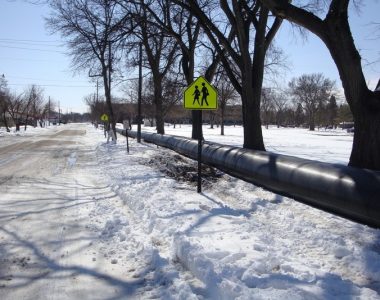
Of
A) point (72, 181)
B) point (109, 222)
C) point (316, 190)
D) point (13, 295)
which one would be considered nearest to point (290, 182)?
point (316, 190)

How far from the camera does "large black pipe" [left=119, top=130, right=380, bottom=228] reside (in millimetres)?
6090

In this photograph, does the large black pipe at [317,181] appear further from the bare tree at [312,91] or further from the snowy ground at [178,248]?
the bare tree at [312,91]

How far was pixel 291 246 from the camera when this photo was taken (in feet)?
18.6

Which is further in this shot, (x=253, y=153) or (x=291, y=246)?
(x=253, y=153)

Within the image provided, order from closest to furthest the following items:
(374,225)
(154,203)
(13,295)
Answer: (13,295) → (374,225) → (154,203)

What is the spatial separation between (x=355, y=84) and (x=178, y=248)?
5558 mm

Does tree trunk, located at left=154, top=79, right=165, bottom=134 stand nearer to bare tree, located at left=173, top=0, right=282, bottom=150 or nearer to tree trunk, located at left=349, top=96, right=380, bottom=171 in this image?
bare tree, located at left=173, top=0, right=282, bottom=150

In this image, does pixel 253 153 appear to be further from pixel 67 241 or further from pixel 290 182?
pixel 67 241

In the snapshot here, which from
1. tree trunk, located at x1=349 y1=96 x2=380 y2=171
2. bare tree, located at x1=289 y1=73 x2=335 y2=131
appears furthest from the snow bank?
bare tree, located at x1=289 y1=73 x2=335 y2=131

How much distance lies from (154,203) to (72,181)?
4.49 meters

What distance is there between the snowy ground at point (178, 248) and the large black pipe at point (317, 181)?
29 centimetres

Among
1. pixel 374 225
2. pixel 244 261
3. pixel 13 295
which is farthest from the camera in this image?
pixel 374 225

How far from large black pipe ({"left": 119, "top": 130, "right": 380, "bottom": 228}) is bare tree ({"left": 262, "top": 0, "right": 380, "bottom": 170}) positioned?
126cm

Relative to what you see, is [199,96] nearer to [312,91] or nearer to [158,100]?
[158,100]
